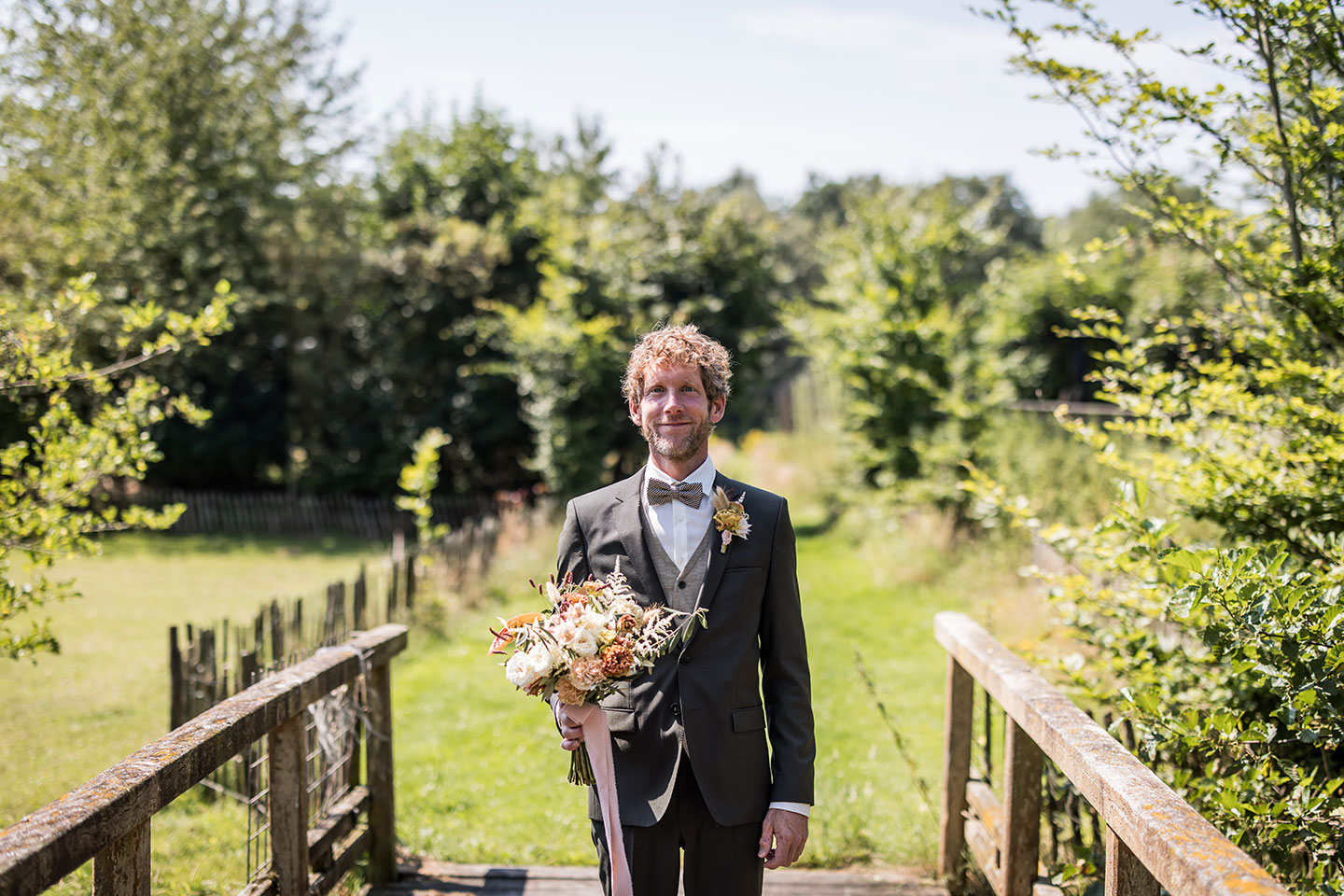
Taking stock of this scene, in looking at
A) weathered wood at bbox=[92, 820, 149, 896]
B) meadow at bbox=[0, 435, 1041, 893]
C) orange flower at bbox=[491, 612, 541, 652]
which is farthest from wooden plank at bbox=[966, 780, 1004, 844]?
weathered wood at bbox=[92, 820, 149, 896]

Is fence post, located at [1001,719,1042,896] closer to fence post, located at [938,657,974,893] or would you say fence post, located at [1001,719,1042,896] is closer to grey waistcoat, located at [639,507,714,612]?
fence post, located at [938,657,974,893]

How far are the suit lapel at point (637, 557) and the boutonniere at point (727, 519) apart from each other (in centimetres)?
21

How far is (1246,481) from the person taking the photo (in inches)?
130

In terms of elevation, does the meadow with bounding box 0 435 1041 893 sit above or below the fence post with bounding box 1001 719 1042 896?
below


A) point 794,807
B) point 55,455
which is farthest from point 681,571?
point 55,455

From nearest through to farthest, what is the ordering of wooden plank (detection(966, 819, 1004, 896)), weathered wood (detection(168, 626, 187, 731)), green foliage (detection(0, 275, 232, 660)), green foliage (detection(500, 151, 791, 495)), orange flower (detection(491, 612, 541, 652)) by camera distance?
→ orange flower (detection(491, 612, 541, 652)) → wooden plank (detection(966, 819, 1004, 896)) → green foliage (detection(0, 275, 232, 660)) → weathered wood (detection(168, 626, 187, 731)) → green foliage (detection(500, 151, 791, 495))

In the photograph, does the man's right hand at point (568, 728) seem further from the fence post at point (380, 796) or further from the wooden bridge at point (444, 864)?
the fence post at point (380, 796)

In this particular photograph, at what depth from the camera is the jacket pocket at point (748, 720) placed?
8.36 ft

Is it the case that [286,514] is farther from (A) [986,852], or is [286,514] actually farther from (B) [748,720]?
(B) [748,720]

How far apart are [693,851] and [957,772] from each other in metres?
1.81

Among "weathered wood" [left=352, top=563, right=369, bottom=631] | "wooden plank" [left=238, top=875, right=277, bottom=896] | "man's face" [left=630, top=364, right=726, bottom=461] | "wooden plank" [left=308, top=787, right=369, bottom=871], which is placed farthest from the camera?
"weathered wood" [left=352, top=563, right=369, bottom=631]

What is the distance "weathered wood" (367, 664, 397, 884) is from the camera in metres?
3.96

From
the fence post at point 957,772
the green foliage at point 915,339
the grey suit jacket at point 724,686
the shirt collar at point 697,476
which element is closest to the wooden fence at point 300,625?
the grey suit jacket at point 724,686

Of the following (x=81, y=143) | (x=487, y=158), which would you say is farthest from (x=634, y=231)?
(x=81, y=143)
